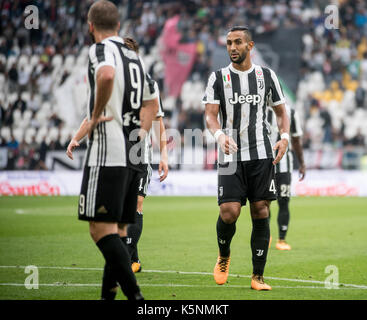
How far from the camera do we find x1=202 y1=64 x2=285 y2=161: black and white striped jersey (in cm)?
660

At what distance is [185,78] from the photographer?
25172 mm

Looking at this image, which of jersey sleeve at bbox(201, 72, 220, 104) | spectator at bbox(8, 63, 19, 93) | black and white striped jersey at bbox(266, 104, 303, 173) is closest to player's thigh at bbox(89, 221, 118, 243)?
jersey sleeve at bbox(201, 72, 220, 104)

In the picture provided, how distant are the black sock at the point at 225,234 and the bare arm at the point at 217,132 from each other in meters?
0.81

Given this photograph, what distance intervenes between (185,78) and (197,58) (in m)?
1.32

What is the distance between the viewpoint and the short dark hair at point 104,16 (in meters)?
4.90

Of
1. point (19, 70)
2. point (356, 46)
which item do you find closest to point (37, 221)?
point (19, 70)

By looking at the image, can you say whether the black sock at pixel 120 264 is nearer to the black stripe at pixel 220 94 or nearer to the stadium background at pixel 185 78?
the black stripe at pixel 220 94

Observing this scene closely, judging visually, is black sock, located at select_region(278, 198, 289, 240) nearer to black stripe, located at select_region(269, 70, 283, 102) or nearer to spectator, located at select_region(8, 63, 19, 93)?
black stripe, located at select_region(269, 70, 283, 102)

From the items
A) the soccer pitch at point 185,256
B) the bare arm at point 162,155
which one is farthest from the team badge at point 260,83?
the soccer pitch at point 185,256

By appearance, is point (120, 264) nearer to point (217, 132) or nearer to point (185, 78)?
point (217, 132)

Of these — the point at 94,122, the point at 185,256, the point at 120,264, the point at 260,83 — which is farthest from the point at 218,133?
the point at 185,256

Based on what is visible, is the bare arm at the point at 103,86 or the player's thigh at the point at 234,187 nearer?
the bare arm at the point at 103,86

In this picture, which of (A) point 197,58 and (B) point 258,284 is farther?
(A) point 197,58
